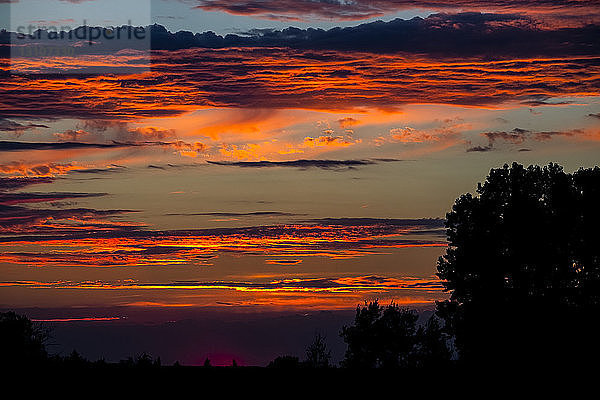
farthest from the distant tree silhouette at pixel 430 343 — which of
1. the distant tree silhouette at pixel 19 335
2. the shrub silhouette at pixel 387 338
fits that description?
the distant tree silhouette at pixel 19 335

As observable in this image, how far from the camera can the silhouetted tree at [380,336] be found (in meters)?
89.1

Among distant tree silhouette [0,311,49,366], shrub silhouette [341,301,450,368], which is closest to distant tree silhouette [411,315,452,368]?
shrub silhouette [341,301,450,368]

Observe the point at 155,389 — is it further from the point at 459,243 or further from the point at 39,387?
the point at 459,243

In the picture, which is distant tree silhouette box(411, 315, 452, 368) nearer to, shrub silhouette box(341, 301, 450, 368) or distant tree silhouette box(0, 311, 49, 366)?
shrub silhouette box(341, 301, 450, 368)

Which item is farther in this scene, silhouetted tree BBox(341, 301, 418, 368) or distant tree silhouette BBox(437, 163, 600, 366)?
silhouetted tree BBox(341, 301, 418, 368)

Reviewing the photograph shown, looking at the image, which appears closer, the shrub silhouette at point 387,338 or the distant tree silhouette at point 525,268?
the distant tree silhouette at point 525,268

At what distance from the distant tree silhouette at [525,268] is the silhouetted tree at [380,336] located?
92.0 feet

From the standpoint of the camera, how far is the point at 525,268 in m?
60.5

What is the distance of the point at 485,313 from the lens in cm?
5900

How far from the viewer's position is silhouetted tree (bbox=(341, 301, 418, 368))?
89062 millimetres

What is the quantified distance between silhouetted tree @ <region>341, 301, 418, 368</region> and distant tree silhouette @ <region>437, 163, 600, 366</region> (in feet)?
92.0

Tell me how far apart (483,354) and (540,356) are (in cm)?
382

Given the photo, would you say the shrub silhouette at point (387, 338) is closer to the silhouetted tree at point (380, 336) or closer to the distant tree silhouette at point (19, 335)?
the silhouetted tree at point (380, 336)

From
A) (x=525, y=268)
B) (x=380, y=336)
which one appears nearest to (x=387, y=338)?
(x=380, y=336)
